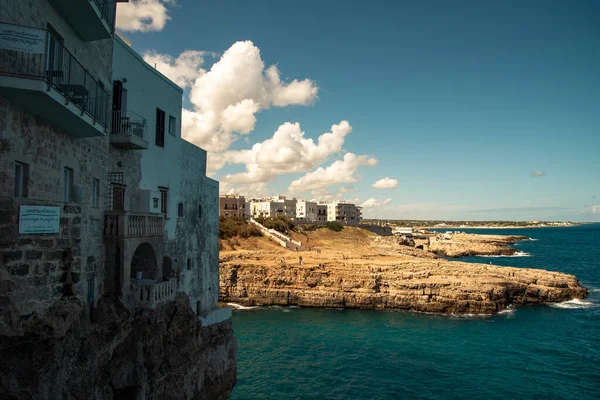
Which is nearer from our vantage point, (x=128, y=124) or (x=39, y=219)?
(x=39, y=219)

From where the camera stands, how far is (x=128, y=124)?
39.3 ft

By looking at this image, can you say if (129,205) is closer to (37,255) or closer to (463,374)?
(37,255)

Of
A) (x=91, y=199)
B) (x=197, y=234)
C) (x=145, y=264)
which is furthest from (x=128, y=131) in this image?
(x=197, y=234)

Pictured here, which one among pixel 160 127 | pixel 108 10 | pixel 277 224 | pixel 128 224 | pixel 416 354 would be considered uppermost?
pixel 108 10

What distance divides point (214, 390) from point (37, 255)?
506 inches

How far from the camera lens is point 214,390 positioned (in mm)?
17016

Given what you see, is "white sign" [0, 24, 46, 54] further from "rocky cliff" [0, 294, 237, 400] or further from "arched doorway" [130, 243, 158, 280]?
"arched doorway" [130, 243, 158, 280]

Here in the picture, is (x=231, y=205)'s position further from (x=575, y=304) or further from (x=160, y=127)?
(x=160, y=127)

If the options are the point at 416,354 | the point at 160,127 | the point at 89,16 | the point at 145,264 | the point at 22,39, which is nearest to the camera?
the point at 22,39

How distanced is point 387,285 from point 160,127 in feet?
93.9

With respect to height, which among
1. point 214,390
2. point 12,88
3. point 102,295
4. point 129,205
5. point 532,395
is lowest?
point 532,395

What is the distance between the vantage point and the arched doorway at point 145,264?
41.7ft

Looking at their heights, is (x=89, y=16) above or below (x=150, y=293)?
above

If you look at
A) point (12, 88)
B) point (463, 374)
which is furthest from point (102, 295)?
point (463, 374)
